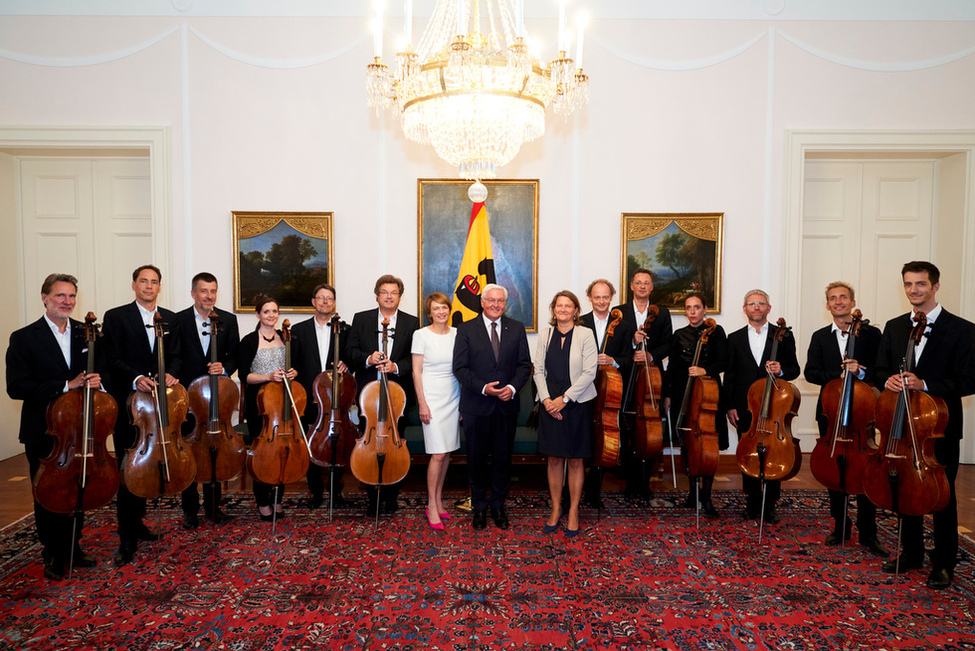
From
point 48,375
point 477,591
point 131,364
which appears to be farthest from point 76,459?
point 477,591

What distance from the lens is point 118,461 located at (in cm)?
310

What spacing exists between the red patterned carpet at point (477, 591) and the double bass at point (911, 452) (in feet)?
1.58

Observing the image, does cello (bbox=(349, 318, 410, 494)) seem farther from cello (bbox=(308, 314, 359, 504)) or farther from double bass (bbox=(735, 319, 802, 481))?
double bass (bbox=(735, 319, 802, 481))

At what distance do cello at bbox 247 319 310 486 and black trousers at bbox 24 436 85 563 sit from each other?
0.94 meters

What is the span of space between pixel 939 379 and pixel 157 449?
13.3 ft

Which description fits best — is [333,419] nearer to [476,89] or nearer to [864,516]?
[476,89]

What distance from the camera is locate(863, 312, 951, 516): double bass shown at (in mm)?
2779

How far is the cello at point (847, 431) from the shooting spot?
3.16 m

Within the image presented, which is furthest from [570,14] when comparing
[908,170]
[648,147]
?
[908,170]

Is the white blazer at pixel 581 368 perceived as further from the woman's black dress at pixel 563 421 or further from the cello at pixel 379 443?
the cello at pixel 379 443

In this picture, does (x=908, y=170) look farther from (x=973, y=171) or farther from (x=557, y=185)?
(x=557, y=185)

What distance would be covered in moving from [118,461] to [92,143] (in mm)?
3614

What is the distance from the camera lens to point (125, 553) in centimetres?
321

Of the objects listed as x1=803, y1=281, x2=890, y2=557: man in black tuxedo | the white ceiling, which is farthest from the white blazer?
the white ceiling
